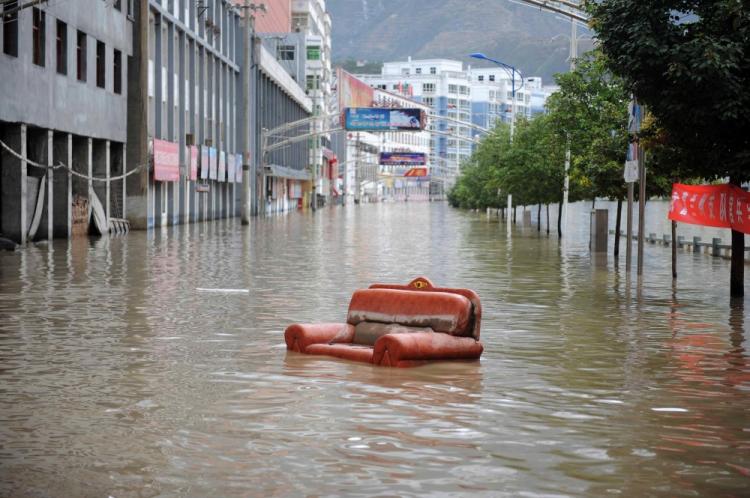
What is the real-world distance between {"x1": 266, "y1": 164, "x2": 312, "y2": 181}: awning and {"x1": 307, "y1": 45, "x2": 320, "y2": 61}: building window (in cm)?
1522

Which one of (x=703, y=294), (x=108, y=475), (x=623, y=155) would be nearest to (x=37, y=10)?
(x=623, y=155)

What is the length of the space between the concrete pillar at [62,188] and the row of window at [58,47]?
99.8 inches

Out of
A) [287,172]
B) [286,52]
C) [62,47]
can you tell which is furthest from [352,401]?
[286,52]

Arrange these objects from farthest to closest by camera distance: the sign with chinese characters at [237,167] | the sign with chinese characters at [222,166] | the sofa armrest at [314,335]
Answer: the sign with chinese characters at [237,167], the sign with chinese characters at [222,166], the sofa armrest at [314,335]

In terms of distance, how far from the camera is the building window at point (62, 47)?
149ft

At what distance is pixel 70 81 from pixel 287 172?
80.5m

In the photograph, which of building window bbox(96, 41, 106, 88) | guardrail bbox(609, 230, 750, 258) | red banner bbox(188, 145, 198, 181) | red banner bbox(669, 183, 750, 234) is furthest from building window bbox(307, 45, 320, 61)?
red banner bbox(669, 183, 750, 234)

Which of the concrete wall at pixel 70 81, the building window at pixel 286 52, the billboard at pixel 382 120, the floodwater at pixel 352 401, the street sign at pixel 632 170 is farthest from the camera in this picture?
the building window at pixel 286 52

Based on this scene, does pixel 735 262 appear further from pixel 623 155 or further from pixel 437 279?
pixel 623 155

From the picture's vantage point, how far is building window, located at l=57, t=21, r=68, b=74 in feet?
149

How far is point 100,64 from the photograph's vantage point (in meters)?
51.3

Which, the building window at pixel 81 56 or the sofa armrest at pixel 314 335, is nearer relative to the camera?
the sofa armrest at pixel 314 335

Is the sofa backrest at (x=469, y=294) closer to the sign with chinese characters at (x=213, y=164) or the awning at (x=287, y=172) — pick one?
the sign with chinese characters at (x=213, y=164)

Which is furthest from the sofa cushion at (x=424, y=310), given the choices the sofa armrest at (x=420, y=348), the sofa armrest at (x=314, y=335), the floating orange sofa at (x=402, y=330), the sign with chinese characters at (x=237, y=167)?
the sign with chinese characters at (x=237, y=167)
